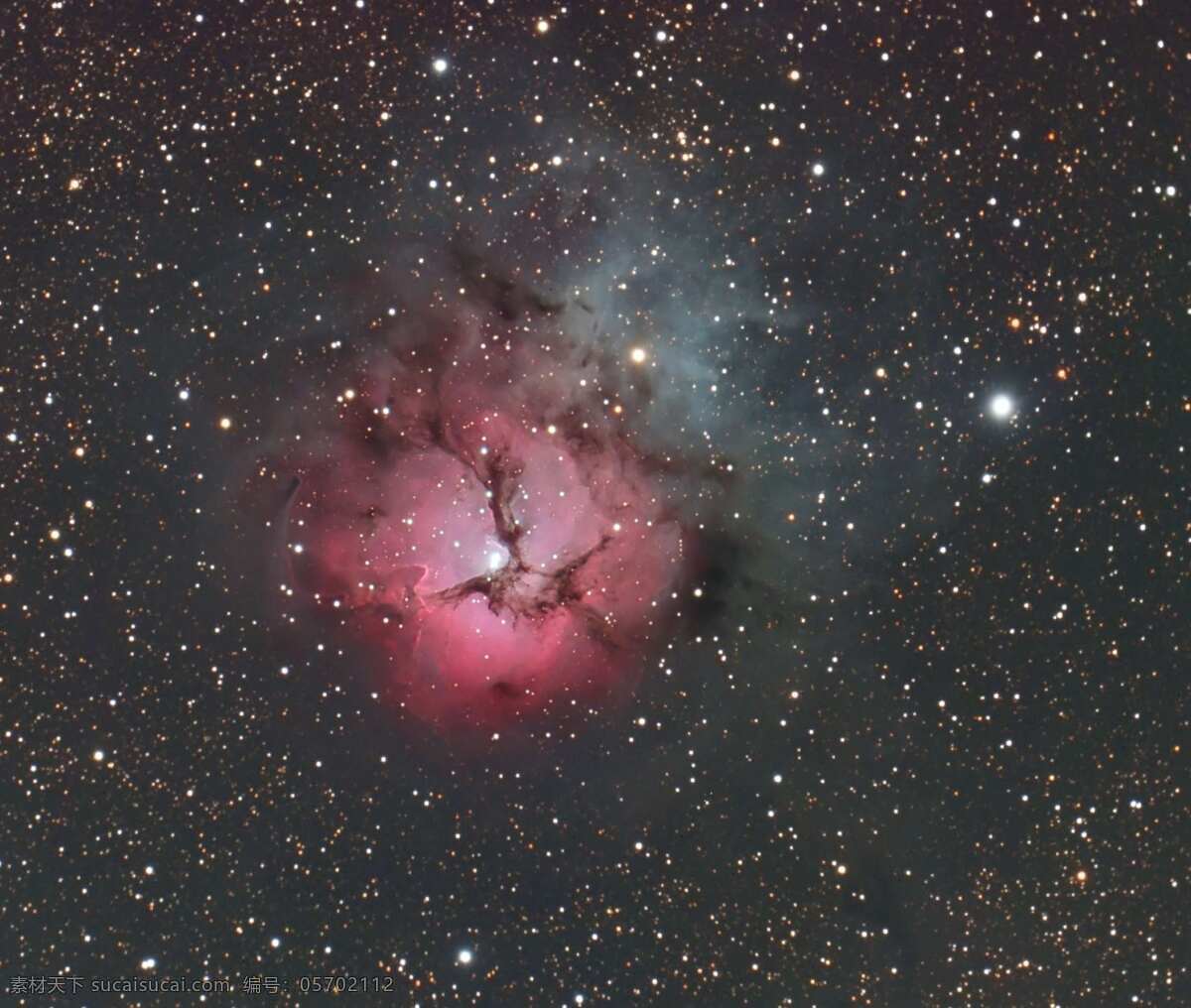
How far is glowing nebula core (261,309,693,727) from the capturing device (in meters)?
1.26

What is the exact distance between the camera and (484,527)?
133 cm

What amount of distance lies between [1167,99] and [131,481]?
191cm

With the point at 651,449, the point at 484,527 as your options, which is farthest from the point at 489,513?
the point at 651,449

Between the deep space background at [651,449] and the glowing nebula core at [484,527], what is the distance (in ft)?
0.15

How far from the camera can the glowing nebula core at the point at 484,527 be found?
4.14 feet

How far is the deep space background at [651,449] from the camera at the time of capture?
123 cm

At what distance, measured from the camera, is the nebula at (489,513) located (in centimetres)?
126

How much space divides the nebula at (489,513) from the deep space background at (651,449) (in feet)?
Answer: 0.10

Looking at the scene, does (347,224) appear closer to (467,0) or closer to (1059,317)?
(467,0)

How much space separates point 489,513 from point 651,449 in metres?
0.31

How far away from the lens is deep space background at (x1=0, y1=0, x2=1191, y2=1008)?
1.23m

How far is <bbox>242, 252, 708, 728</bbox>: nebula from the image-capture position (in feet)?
4.13

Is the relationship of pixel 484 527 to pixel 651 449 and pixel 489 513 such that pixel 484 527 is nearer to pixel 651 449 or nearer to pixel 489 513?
pixel 489 513

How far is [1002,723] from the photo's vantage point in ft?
4.34
